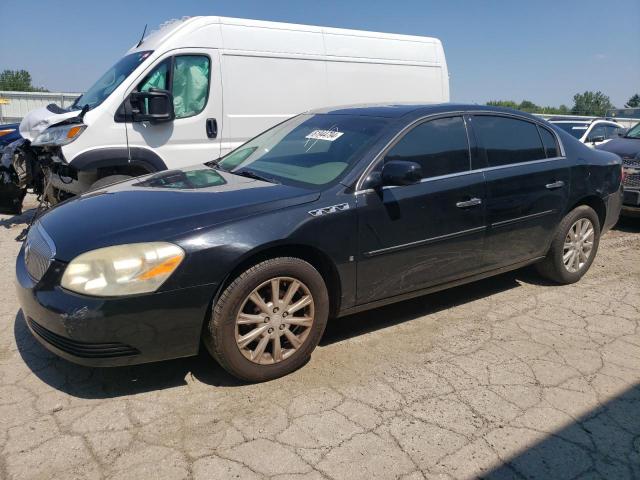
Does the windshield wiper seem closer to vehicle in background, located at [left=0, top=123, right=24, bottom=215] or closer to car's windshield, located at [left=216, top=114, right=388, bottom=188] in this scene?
car's windshield, located at [left=216, top=114, right=388, bottom=188]

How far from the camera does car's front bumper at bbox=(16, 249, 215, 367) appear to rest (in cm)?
261

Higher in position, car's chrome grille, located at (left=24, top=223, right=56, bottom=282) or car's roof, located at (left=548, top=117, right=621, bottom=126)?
car's roof, located at (left=548, top=117, right=621, bottom=126)

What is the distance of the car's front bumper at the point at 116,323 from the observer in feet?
8.57

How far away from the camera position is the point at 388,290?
3.54 metres

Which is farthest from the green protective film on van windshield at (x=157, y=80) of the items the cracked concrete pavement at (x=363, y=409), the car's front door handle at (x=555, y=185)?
the car's front door handle at (x=555, y=185)

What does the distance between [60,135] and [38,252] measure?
316 centimetres

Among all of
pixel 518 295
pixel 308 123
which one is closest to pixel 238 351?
pixel 308 123

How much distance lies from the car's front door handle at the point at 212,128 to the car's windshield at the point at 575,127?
7059mm

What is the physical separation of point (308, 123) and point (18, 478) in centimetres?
297

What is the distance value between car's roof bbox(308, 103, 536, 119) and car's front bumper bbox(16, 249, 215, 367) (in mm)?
1898

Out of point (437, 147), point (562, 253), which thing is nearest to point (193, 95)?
point (437, 147)

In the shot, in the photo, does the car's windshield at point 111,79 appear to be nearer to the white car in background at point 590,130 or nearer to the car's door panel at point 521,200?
the car's door panel at point 521,200

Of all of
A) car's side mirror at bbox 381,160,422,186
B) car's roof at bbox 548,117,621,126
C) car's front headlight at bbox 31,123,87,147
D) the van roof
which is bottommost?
car's side mirror at bbox 381,160,422,186

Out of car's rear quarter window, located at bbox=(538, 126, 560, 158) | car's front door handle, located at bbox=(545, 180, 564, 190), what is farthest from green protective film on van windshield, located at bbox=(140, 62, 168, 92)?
car's front door handle, located at bbox=(545, 180, 564, 190)
